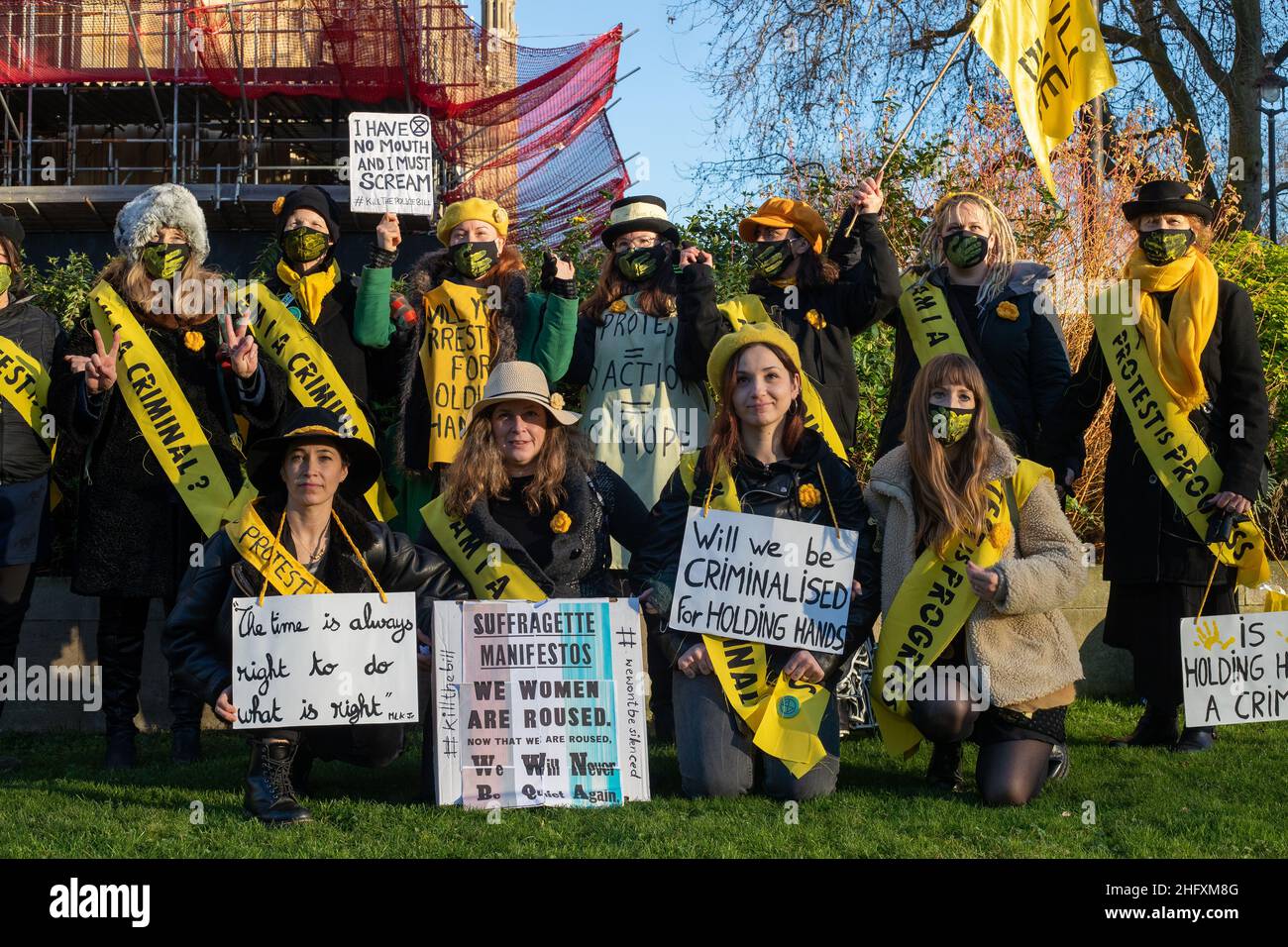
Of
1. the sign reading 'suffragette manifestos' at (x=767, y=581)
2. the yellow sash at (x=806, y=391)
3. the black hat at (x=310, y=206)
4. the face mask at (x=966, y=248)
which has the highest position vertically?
the black hat at (x=310, y=206)

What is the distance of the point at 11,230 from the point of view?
623 centimetres

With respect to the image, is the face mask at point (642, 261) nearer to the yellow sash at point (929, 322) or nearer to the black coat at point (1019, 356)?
the yellow sash at point (929, 322)

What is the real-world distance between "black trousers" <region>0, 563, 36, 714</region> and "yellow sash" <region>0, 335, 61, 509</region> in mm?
574

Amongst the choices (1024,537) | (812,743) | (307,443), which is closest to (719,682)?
(812,743)

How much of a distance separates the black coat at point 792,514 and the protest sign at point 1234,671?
1.10 meters

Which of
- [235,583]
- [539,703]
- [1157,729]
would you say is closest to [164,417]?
[235,583]

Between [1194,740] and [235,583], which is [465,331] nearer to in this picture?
[235,583]

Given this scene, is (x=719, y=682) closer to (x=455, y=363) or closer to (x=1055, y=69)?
(x=455, y=363)

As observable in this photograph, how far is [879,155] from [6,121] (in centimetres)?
1507

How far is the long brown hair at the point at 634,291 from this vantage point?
636 cm

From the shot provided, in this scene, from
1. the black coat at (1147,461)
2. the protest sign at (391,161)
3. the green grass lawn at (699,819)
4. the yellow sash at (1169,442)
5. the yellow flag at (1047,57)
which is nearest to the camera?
the green grass lawn at (699,819)

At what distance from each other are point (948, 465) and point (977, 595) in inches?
18.6

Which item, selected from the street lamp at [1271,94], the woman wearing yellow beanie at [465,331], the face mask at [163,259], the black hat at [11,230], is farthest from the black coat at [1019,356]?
the street lamp at [1271,94]
